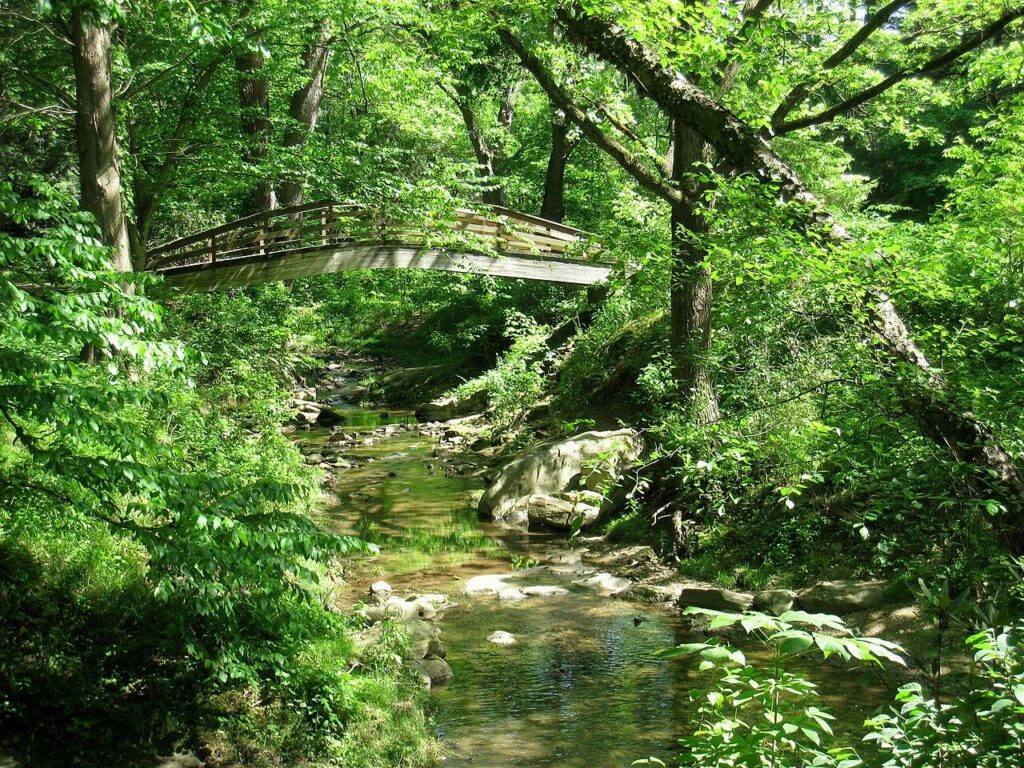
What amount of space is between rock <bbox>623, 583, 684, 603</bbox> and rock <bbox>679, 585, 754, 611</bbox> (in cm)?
29

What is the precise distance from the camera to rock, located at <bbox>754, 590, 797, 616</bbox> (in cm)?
758

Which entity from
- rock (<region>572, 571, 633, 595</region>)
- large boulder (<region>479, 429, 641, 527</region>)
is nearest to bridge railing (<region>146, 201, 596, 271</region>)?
large boulder (<region>479, 429, 641, 527</region>)

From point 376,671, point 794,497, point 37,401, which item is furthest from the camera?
point 794,497

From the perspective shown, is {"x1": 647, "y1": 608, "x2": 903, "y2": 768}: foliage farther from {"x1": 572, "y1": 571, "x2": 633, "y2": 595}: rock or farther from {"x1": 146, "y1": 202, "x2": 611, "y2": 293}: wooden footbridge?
{"x1": 146, "y1": 202, "x2": 611, "y2": 293}: wooden footbridge

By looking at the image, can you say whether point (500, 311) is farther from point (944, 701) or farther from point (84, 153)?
point (944, 701)

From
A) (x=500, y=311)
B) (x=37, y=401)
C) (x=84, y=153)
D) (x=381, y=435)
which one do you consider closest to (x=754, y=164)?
(x=37, y=401)

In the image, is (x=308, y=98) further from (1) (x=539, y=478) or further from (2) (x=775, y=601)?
(2) (x=775, y=601)

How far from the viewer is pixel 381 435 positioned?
19.1m

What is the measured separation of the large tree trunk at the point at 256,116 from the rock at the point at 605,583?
6450mm

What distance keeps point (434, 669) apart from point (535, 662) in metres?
0.88

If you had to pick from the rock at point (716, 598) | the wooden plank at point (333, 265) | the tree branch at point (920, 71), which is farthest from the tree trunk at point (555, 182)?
the rock at point (716, 598)

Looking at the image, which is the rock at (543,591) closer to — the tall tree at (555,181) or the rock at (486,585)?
the rock at (486,585)

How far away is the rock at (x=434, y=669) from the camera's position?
658cm

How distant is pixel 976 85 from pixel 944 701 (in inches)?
213
